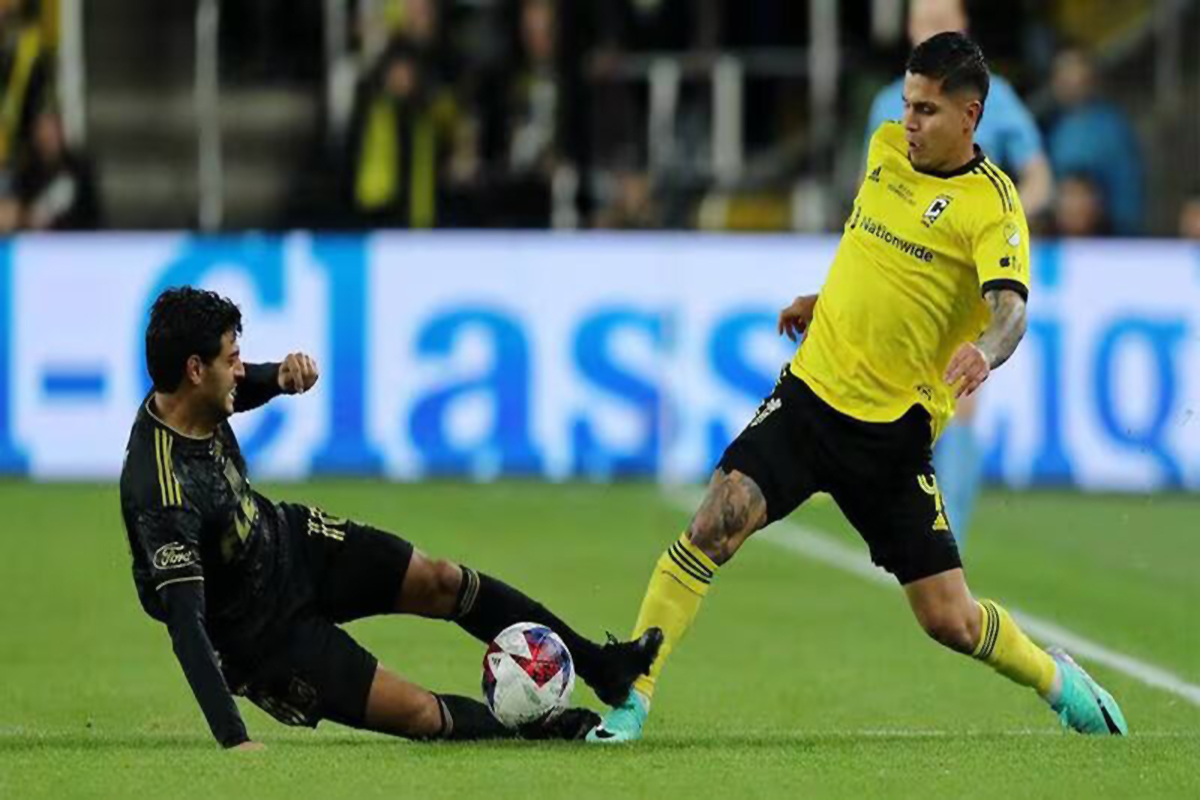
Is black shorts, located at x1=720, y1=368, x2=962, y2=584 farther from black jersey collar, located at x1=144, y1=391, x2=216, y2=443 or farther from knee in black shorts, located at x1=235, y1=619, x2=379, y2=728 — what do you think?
black jersey collar, located at x1=144, y1=391, x2=216, y2=443

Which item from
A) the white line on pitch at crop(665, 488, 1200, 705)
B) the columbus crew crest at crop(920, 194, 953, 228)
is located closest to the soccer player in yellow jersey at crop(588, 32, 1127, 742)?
the columbus crew crest at crop(920, 194, 953, 228)

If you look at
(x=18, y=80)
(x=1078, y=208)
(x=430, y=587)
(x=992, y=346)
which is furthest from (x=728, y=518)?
(x=18, y=80)

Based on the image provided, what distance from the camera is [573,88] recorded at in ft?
61.7

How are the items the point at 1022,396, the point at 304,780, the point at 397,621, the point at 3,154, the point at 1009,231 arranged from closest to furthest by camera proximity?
the point at 304,780 → the point at 1009,231 → the point at 397,621 → the point at 1022,396 → the point at 3,154

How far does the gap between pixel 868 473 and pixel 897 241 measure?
693 mm

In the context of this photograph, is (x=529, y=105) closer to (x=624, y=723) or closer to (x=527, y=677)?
(x=624, y=723)

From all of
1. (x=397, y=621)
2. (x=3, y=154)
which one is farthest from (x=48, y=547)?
(x=3, y=154)

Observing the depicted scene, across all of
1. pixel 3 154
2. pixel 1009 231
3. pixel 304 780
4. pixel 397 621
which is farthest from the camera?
pixel 3 154

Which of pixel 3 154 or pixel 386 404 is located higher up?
pixel 3 154

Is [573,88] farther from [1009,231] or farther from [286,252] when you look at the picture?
[1009,231]

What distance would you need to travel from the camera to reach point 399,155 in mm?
18031

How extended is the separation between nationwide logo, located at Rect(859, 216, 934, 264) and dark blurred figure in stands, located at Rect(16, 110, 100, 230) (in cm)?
998

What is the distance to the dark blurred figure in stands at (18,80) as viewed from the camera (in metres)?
18.1

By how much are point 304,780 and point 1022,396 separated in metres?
Result: 9.80
